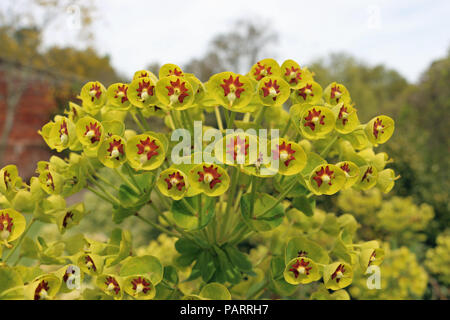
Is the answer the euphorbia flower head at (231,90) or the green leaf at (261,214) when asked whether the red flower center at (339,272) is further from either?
the euphorbia flower head at (231,90)

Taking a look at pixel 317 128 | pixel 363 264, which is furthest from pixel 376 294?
pixel 317 128

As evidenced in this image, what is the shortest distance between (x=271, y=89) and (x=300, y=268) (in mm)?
355

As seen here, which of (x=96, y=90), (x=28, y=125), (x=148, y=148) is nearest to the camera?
(x=148, y=148)

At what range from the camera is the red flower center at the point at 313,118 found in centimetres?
64

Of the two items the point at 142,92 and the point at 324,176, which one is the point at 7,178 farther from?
the point at 324,176

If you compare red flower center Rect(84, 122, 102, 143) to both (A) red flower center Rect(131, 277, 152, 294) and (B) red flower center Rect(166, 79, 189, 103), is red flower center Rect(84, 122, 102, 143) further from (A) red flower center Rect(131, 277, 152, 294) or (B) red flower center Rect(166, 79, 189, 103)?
(A) red flower center Rect(131, 277, 152, 294)

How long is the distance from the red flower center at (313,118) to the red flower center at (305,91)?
9 cm

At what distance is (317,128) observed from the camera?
644mm

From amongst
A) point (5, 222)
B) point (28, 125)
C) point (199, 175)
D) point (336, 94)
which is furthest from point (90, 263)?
point (28, 125)

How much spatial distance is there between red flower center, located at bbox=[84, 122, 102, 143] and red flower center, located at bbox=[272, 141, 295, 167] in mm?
347

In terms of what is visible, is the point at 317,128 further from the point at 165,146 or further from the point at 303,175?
the point at 165,146

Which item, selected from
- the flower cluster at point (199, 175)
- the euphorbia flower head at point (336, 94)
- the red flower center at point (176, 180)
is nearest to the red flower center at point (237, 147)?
the flower cluster at point (199, 175)

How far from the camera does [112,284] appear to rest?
0.61 meters
